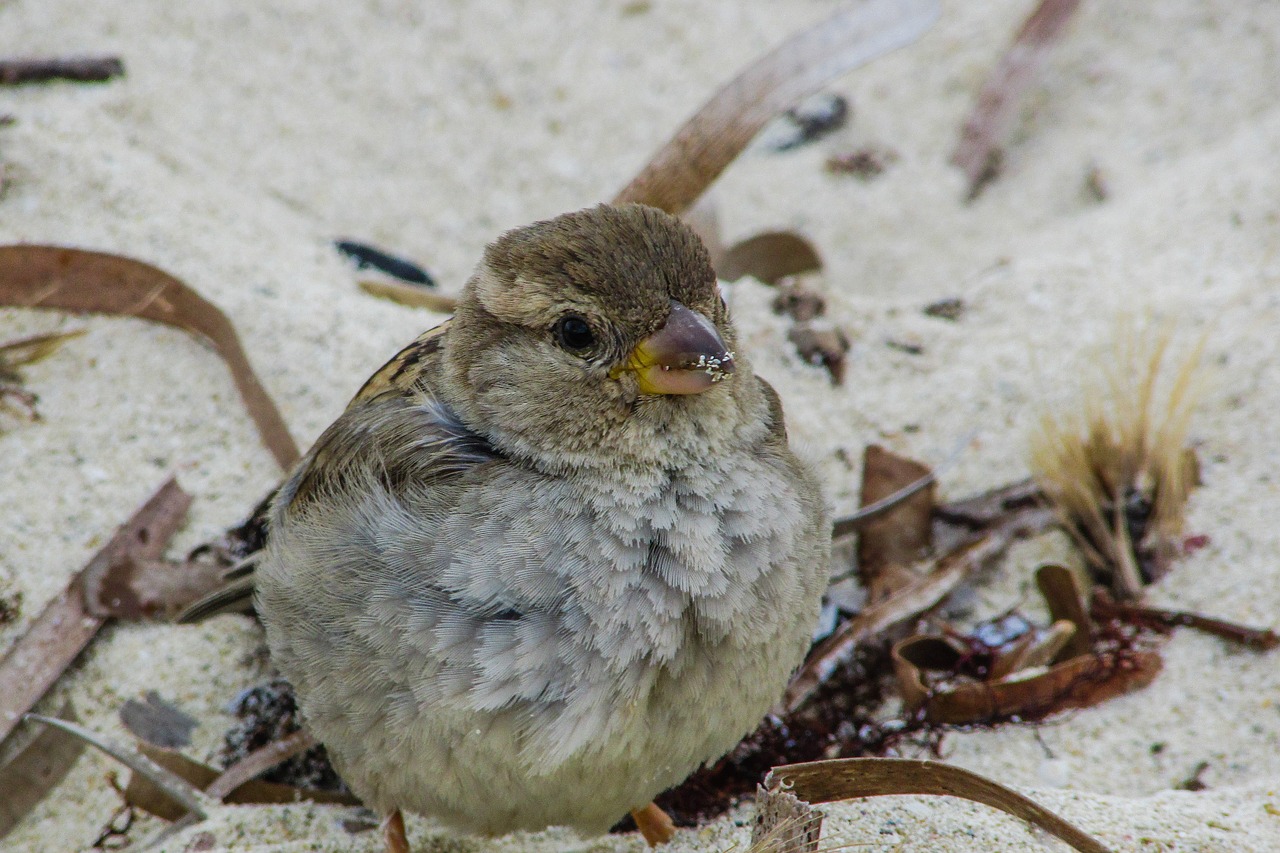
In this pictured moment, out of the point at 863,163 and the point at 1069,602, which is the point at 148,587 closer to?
the point at 1069,602

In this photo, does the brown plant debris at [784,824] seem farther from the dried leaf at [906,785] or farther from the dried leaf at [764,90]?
the dried leaf at [764,90]

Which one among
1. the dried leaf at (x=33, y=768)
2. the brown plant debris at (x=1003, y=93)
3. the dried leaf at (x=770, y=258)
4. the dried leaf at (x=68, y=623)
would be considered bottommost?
the dried leaf at (x=33, y=768)

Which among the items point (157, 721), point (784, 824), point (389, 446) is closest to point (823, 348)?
point (389, 446)

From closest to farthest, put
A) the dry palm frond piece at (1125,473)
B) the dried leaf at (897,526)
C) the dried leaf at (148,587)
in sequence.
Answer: the dried leaf at (148,587) → the dry palm frond piece at (1125,473) → the dried leaf at (897,526)

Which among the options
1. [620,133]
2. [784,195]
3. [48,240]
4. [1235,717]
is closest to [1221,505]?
[1235,717]

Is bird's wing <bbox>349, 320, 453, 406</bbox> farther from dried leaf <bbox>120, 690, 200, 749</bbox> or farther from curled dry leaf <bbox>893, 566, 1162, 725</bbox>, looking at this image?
curled dry leaf <bbox>893, 566, 1162, 725</bbox>

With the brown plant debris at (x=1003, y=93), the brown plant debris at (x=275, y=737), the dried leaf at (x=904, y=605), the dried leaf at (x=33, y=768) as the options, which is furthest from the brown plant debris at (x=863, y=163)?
the dried leaf at (x=33, y=768)

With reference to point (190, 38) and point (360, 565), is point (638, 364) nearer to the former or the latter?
point (360, 565)
